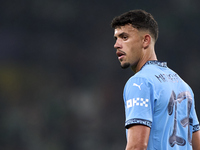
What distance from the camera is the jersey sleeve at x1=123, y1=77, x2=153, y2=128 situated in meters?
1.57

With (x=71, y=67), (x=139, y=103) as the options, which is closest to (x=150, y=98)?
(x=139, y=103)

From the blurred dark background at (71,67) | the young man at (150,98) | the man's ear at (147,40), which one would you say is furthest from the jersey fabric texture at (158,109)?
the blurred dark background at (71,67)

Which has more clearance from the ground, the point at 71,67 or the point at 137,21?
the point at 71,67

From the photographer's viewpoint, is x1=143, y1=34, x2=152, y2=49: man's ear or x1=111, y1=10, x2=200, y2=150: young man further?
x1=143, y1=34, x2=152, y2=49: man's ear

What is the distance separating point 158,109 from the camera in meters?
1.62

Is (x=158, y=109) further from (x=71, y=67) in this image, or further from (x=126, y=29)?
(x=71, y=67)

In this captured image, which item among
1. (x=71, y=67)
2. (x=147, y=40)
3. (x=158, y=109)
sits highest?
(x=71, y=67)

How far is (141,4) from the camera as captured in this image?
9.05m

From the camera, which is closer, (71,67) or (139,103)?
(139,103)

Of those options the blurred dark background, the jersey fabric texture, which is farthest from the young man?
the blurred dark background

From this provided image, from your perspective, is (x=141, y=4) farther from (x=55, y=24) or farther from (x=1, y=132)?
(x=1, y=132)

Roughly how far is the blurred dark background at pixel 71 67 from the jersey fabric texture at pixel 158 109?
6505 mm

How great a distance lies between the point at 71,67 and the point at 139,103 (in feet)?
23.8

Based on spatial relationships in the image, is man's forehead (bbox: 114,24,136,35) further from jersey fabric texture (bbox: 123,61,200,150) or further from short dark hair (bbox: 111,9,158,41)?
jersey fabric texture (bbox: 123,61,200,150)
